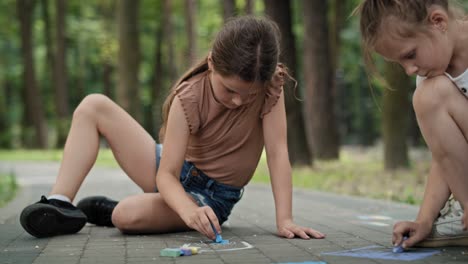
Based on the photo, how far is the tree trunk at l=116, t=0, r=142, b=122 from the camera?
709 inches

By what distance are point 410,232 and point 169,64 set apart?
2231 centimetres

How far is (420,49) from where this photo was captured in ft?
10.9

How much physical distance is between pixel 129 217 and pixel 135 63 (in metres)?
14.0

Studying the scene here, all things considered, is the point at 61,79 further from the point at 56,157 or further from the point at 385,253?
the point at 385,253

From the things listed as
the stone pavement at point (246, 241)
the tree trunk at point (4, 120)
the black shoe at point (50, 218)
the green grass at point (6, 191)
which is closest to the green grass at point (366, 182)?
the stone pavement at point (246, 241)

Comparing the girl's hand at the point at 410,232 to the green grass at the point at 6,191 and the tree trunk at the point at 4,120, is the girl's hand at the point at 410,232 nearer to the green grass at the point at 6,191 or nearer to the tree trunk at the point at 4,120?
the green grass at the point at 6,191

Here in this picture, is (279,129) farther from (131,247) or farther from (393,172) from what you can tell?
(393,172)

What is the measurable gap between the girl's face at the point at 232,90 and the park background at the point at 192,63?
13.4 inches

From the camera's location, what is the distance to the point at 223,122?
173 inches

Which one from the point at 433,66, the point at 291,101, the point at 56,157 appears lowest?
the point at 56,157

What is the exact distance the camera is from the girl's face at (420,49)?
3316 mm

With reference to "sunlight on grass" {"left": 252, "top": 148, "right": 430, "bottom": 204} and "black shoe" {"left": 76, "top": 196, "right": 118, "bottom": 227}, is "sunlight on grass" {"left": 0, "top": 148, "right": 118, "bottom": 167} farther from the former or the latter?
"black shoe" {"left": 76, "top": 196, "right": 118, "bottom": 227}

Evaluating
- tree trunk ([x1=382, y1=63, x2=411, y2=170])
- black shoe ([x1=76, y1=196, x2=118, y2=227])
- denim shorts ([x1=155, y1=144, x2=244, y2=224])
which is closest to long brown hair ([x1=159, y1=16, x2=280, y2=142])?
denim shorts ([x1=155, y1=144, x2=244, y2=224])

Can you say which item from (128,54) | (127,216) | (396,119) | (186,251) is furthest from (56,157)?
(186,251)
